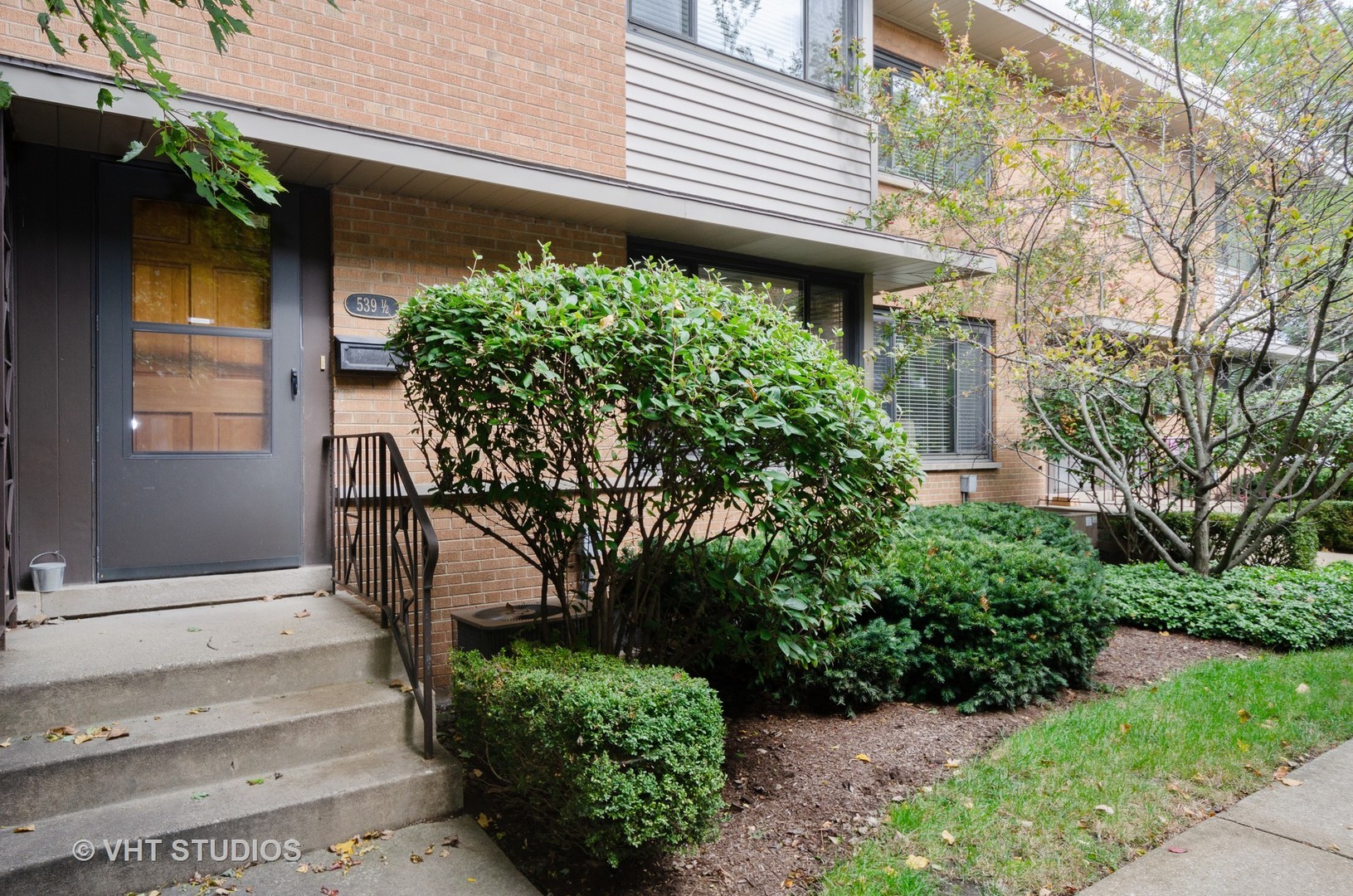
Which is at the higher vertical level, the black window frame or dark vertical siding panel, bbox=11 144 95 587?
the black window frame

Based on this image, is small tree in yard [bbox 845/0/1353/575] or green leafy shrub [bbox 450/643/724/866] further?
small tree in yard [bbox 845/0/1353/575]

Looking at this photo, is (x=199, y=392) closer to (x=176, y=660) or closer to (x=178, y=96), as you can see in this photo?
(x=176, y=660)

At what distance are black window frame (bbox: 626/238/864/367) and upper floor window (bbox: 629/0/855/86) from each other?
1.70 metres

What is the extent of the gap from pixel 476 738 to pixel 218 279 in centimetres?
310

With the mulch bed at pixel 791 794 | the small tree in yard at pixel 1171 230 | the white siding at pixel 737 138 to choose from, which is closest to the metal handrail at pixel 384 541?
the mulch bed at pixel 791 794

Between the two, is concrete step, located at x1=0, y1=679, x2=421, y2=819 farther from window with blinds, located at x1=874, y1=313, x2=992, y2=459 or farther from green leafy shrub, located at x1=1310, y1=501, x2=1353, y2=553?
green leafy shrub, located at x1=1310, y1=501, x2=1353, y2=553

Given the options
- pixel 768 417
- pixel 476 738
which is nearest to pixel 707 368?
pixel 768 417

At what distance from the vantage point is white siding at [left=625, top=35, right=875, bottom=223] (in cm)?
630

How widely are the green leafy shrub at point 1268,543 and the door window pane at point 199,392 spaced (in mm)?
8240

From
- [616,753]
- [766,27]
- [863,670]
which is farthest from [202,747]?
[766,27]

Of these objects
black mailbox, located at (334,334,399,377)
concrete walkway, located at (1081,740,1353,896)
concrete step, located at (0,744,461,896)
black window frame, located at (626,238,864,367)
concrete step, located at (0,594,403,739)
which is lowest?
concrete walkway, located at (1081,740,1353,896)

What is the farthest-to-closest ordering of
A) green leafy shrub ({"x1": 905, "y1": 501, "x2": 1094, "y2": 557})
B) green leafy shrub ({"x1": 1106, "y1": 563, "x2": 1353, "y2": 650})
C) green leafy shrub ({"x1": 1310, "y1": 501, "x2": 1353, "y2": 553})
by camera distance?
green leafy shrub ({"x1": 1310, "y1": 501, "x2": 1353, "y2": 553})
green leafy shrub ({"x1": 905, "y1": 501, "x2": 1094, "y2": 557})
green leafy shrub ({"x1": 1106, "y1": 563, "x2": 1353, "y2": 650})

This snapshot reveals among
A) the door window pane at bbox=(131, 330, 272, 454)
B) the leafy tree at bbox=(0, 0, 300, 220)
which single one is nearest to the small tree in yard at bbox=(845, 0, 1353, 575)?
the door window pane at bbox=(131, 330, 272, 454)

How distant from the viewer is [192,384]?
4.60 metres
